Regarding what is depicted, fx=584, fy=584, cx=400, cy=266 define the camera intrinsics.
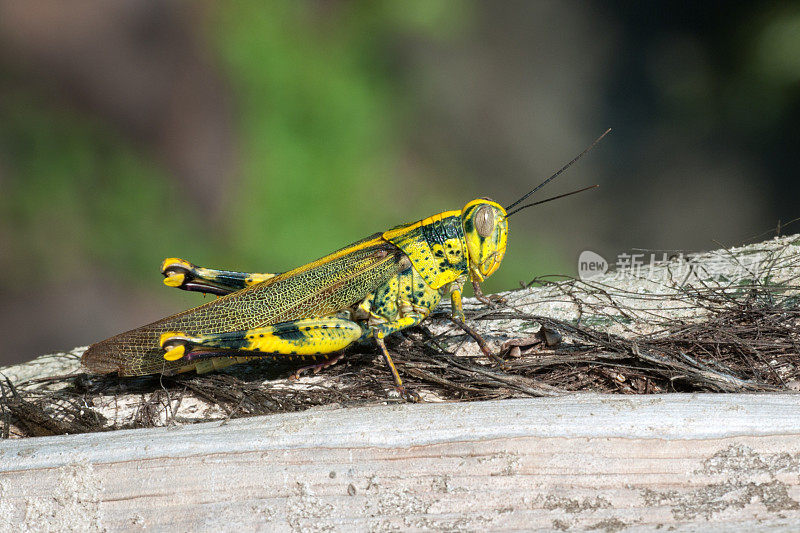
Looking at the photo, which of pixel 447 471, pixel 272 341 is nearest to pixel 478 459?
pixel 447 471

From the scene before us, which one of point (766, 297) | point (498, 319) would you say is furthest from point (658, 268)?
point (498, 319)

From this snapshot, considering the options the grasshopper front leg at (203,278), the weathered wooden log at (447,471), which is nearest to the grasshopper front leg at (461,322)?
the weathered wooden log at (447,471)

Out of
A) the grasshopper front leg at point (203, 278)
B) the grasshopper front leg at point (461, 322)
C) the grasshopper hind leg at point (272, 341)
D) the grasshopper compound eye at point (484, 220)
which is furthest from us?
the grasshopper front leg at point (203, 278)

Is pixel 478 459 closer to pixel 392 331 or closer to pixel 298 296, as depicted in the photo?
pixel 392 331

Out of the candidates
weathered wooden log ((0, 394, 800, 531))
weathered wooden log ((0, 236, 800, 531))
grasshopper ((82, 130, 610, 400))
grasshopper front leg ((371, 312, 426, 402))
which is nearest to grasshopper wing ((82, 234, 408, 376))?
grasshopper ((82, 130, 610, 400))

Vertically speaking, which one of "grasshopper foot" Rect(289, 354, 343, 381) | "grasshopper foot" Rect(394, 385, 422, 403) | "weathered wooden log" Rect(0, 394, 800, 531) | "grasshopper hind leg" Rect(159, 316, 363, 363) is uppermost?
"grasshopper hind leg" Rect(159, 316, 363, 363)

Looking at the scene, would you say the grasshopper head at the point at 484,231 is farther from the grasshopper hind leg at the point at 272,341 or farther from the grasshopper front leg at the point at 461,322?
the grasshopper hind leg at the point at 272,341

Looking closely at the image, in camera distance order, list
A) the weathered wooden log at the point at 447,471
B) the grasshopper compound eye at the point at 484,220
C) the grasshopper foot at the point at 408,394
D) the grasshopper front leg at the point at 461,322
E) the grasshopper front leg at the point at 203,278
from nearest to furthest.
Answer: the weathered wooden log at the point at 447,471 → the grasshopper foot at the point at 408,394 → the grasshopper front leg at the point at 461,322 → the grasshopper compound eye at the point at 484,220 → the grasshopper front leg at the point at 203,278

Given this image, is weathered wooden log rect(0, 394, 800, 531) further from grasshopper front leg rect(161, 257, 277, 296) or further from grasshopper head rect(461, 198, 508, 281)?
grasshopper front leg rect(161, 257, 277, 296)
